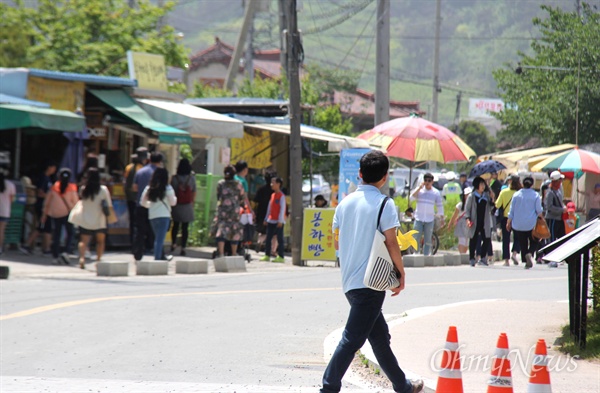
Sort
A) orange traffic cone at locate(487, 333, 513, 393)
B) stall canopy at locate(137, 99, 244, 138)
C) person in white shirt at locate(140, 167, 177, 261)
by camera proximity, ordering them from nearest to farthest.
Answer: orange traffic cone at locate(487, 333, 513, 393) → person in white shirt at locate(140, 167, 177, 261) → stall canopy at locate(137, 99, 244, 138)

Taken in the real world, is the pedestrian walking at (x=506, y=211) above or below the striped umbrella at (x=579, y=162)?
below

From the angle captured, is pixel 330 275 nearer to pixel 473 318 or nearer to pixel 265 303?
pixel 265 303

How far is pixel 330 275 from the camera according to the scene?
1833 centimetres

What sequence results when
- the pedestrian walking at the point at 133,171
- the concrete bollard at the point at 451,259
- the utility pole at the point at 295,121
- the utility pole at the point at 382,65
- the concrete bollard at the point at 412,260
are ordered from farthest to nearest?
1. the utility pole at the point at 382,65
2. the concrete bollard at the point at 451,259
3. the concrete bollard at the point at 412,260
4. the utility pole at the point at 295,121
5. the pedestrian walking at the point at 133,171

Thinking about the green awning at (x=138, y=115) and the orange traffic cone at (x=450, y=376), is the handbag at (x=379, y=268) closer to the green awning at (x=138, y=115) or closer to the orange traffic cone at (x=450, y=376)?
the orange traffic cone at (x=450, y=376)

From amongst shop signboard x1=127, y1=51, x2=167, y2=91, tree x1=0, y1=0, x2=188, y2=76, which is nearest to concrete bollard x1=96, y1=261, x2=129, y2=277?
shop signboard x1=127, y1=51, x2=167, y2=91

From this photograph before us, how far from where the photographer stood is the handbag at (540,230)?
67.6 feet

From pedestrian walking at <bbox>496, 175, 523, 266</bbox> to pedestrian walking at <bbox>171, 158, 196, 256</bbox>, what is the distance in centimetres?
639

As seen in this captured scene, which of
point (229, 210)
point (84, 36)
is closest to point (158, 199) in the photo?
point (229, 210)

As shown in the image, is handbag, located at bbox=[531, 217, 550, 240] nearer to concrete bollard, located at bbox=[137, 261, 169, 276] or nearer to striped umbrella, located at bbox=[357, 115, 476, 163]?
striped umbrella, located at bbox=[357, 115, 476, 163]

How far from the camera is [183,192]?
20.8 metres

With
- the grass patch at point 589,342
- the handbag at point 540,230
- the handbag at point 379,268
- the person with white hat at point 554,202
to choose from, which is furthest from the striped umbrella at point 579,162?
the handbag at point 379,268

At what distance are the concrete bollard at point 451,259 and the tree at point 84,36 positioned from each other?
22.2 m

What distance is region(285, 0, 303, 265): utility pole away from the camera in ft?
67.9
